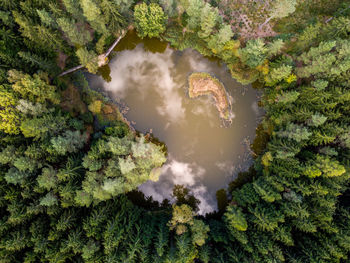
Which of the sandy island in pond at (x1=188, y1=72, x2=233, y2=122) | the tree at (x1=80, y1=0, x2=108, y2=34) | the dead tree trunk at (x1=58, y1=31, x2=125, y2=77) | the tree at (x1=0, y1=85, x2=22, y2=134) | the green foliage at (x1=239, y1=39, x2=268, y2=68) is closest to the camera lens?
the tree at (x1=0, y1=85, x2=22, y2=134)

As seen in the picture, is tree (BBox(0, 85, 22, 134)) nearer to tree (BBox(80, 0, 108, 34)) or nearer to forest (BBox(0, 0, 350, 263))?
forest (BBox(0, 0, 350, 263))

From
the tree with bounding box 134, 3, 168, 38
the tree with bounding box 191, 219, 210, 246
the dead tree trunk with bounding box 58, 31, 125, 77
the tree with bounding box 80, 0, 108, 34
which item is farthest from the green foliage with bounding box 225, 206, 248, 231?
the tree with bounding box 80, 0, 108, 34

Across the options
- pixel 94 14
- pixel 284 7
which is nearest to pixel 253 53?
pixel 284 7

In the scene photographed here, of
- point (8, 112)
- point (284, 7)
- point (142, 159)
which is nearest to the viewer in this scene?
point (8, 112)

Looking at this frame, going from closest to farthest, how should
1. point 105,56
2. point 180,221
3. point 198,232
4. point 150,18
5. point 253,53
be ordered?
point 198,232 < point 150,18 < point 253,53 < point 180,221 < point 105,56

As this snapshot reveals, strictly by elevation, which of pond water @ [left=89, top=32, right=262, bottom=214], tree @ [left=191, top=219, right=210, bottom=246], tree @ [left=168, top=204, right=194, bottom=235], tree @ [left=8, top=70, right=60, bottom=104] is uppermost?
pond water @ [left=89, top=32, right=262, bottom=214]

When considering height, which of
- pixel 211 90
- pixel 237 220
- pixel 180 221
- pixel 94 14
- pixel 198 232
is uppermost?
pixel 94 14

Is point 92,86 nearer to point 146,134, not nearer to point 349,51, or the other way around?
point 146,134

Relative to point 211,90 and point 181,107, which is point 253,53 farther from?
point 181,107
